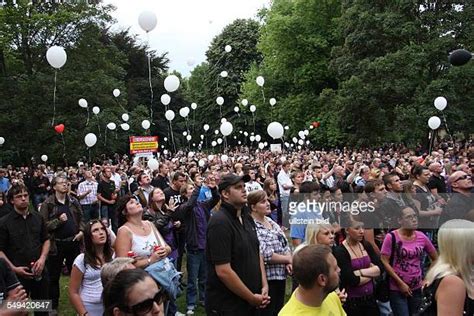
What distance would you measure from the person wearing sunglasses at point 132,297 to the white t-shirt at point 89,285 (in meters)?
1.88

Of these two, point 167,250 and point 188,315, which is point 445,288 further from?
point 188,315

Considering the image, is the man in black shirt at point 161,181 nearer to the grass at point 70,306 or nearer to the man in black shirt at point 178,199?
the man in black shirt at point 178,199

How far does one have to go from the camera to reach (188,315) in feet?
20.4

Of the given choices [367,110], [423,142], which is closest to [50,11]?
[367,110]

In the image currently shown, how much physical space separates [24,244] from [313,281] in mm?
3473

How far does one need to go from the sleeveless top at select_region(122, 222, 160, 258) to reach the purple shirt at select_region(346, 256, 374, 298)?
172 centimetres

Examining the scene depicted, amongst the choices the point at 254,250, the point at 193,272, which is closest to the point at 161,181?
the point at 193,272

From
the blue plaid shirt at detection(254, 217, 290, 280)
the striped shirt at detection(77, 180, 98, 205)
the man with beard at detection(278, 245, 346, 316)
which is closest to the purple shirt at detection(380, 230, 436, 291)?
the blue plaid shirt at detection(254, 217, 290, 280)

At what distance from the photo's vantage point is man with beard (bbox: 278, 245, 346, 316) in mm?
2803

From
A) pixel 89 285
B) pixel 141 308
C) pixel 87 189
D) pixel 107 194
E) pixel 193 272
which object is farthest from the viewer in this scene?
pixel 87 189

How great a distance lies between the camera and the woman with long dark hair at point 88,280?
3.88 meters

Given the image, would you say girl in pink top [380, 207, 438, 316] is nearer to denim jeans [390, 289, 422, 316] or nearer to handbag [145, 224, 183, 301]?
denim jeans [390, 289, 422, 316]

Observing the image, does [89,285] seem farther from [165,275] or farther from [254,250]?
[254,250]

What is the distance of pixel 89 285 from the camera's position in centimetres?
392
